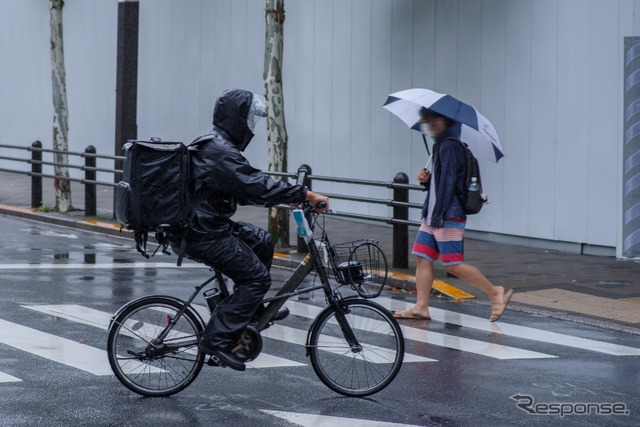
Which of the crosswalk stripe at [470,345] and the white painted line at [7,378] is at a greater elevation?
the crosswalk stripe at [470,345]

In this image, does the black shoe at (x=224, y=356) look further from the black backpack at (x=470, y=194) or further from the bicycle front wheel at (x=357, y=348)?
the black backpack at (x=470, y=194)

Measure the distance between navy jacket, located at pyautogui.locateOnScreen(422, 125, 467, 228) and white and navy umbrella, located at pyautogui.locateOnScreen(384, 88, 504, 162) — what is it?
0.82ft

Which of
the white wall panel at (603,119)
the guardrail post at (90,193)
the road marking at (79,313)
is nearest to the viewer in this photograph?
the road marking at (79,313)

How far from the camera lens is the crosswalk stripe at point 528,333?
9492mm

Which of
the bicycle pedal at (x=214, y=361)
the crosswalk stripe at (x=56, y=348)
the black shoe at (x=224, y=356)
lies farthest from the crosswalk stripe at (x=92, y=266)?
the black shoe at (x=224, y=356)

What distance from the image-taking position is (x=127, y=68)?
1958 centimetres

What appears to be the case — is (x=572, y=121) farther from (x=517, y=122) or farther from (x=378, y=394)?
(x=378, y=394)

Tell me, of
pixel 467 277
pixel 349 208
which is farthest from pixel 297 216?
pixel 349 208

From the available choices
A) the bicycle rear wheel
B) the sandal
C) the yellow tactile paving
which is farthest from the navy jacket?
the bicycle rear wheel

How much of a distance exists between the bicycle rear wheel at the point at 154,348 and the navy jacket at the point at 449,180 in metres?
3.48

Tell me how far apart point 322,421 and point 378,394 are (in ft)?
2.76

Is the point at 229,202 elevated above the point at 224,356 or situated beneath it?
elevated above

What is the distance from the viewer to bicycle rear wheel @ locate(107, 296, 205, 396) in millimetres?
7324

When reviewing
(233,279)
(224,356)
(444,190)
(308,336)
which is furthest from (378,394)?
(444,190)
